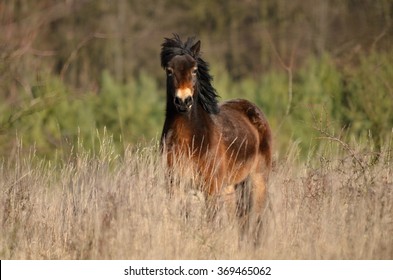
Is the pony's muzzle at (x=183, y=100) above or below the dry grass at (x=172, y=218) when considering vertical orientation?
above

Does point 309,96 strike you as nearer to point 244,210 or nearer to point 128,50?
point 244,210

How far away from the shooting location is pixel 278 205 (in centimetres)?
818

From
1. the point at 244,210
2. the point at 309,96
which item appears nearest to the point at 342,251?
the point at 244,210

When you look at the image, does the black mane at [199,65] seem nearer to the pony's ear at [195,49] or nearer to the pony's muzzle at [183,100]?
the pony's ear at [195,49]

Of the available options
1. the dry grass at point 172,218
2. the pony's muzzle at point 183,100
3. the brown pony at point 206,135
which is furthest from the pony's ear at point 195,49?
the dry grass at point 172,218

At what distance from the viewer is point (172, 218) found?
295 inches

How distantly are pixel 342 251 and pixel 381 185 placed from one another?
829mm

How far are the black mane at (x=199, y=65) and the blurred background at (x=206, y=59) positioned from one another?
2.04ft

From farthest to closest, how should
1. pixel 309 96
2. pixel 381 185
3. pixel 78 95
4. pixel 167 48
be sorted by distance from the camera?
pixel 309 96 < pixel 78 95 < pixel 167 48 < pixel 381 185

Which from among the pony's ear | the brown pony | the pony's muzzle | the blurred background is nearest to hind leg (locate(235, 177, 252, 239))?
the brown pony

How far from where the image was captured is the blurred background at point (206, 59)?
32.1ft

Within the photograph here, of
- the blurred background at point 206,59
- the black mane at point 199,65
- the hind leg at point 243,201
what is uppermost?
the blurred background at point 206,59

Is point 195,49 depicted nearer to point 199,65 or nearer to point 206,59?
point 199,65

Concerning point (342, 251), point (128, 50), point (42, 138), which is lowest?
point (342, 251)
